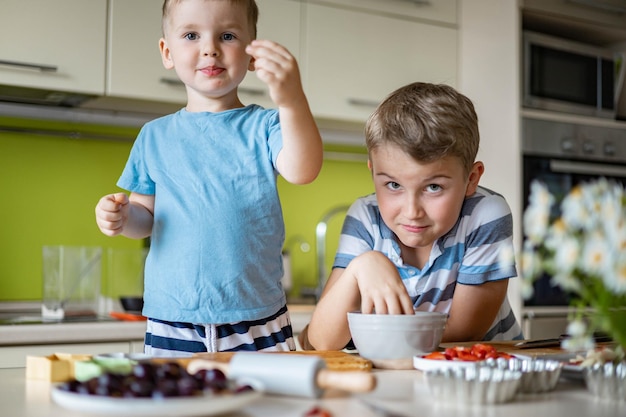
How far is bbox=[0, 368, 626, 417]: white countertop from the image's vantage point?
0.72 metres

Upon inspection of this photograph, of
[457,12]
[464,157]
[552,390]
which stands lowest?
[552,390]

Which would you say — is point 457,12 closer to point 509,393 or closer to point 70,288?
point 70,288

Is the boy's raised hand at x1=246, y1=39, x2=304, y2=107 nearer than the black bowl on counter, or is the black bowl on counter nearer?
the boy's raised hand at x1=246, y1=39, x2=304, y2=107

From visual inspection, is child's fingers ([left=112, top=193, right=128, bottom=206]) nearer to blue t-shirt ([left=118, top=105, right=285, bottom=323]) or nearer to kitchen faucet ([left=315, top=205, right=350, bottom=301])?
blue t-shirt ([left=118, top=105, right=285, bottom=323])

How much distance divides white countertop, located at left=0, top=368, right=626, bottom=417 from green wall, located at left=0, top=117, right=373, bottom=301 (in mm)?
1790

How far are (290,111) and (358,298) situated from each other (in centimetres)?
32

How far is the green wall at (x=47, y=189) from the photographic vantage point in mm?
2549

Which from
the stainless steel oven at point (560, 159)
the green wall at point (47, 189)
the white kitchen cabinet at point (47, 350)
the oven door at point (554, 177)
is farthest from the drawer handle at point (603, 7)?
the white kitchen cabinet at point (47, 350)

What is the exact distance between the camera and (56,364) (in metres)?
0.90

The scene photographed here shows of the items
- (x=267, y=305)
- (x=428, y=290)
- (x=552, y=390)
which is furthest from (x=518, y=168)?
(x=552, y=390)

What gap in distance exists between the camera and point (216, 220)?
123 cm

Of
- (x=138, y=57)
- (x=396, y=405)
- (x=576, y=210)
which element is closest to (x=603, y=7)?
(x=138, y=57)

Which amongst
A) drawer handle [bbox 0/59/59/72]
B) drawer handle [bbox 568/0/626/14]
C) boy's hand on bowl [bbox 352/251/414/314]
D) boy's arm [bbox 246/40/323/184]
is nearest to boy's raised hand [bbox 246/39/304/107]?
boy's arm [bbox 246/40/323/184]

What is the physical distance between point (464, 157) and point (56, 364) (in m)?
0.76
